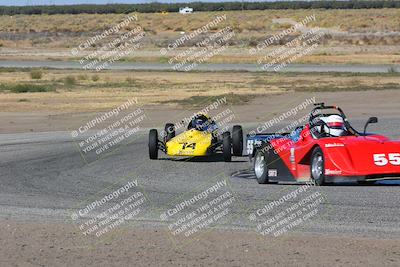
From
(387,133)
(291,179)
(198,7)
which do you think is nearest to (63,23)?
(198,7)

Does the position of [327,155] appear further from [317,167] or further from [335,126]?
[335,126]

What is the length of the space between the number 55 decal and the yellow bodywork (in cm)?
641

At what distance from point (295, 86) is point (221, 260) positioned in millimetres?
36244

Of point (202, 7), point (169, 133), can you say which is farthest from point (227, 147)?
point (202, 7)

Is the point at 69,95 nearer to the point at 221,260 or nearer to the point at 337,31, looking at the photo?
the point at 221,260

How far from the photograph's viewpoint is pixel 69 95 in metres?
43.6

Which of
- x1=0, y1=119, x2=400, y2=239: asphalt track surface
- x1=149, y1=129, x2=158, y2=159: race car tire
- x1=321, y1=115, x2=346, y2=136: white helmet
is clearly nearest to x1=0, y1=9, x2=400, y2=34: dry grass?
x1=149, y1=129, x2=158, y2=159: race car tire

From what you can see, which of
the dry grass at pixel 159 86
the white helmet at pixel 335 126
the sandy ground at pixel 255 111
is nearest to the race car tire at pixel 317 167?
the white helmet at pixel 335 126

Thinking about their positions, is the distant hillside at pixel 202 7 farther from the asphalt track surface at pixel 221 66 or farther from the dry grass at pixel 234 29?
the asphalt track surface at pixel 221 66

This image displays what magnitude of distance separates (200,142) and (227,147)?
0.67m

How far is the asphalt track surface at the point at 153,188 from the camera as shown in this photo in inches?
519

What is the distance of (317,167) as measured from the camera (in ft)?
55.0

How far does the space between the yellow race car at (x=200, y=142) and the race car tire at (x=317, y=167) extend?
4.88 m

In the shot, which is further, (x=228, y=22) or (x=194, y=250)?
(x=228, y=22)
